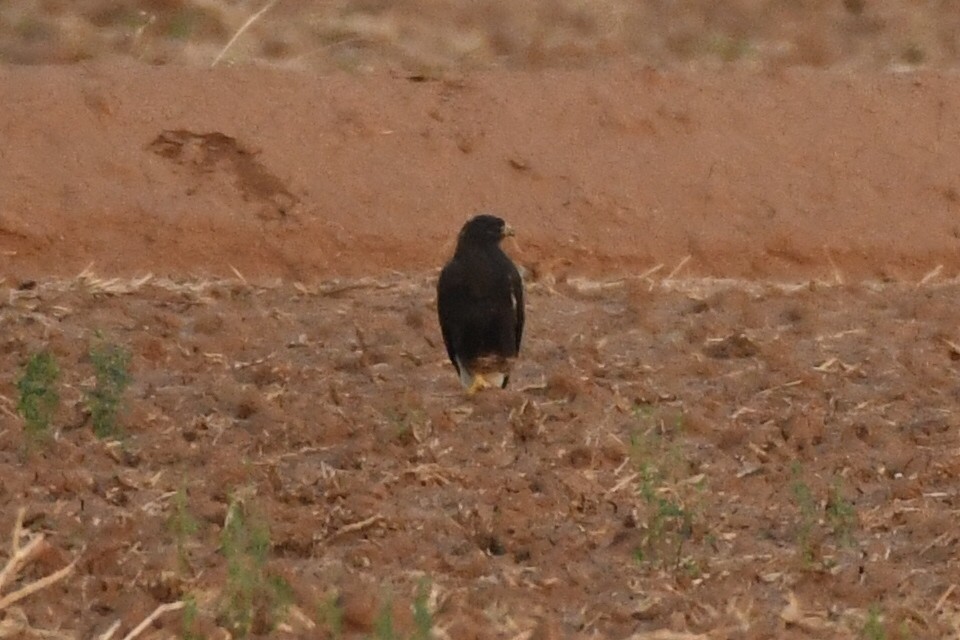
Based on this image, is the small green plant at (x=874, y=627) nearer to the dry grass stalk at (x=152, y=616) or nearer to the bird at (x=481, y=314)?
the dry grass stalk at (x=152, y=616)

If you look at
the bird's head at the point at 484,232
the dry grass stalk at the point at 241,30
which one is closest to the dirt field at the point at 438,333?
the dry grass stalk at the point at 241,30

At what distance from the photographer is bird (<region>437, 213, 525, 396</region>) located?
907 cm

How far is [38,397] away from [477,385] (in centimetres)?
183

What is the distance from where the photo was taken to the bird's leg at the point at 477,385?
8867 mm

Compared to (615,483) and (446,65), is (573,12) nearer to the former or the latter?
(446,65)

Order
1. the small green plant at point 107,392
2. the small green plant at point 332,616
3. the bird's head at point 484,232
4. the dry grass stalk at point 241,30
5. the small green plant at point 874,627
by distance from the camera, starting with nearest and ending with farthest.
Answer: the small green plant at point 874,627 → the small green plant at point 332,616 → the small green plant at point 107,392 → the bird's head at point 484,232 → the dry grass stalk at point 241,30

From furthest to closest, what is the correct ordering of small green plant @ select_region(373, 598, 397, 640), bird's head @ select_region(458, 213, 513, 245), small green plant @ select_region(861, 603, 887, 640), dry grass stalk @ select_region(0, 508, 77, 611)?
bird's head @ select_region(458, 213, 513, 245)
dry grass stalk @ select_region(0, 508, 77, 611)
small green plant @ select_region(861, 603, 887, 640)
small green plant @ select_region(373, 598, 397, 640)

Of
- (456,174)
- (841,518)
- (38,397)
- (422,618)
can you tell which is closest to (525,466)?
(841,518)

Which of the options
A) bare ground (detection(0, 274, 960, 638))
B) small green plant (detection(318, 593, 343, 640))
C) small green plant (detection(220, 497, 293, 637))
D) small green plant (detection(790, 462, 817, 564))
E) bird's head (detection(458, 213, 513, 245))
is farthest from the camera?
bird's head (detection(458, 213, 513, 245))

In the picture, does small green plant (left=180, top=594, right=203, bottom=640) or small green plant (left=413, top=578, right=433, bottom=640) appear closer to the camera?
small green plant (left=413, top=578, right=433, bottom=640)

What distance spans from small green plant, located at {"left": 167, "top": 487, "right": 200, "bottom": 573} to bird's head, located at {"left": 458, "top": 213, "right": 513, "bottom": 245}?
2.60 m

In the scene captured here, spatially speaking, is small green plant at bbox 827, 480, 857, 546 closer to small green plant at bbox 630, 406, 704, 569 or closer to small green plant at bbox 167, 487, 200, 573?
small green plant at bbox 630, 406, 704, 569

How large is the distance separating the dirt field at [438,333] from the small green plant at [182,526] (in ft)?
0.07

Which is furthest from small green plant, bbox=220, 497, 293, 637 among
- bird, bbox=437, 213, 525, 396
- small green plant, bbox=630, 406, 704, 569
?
bird, bbox=437, 213, 525, 396
